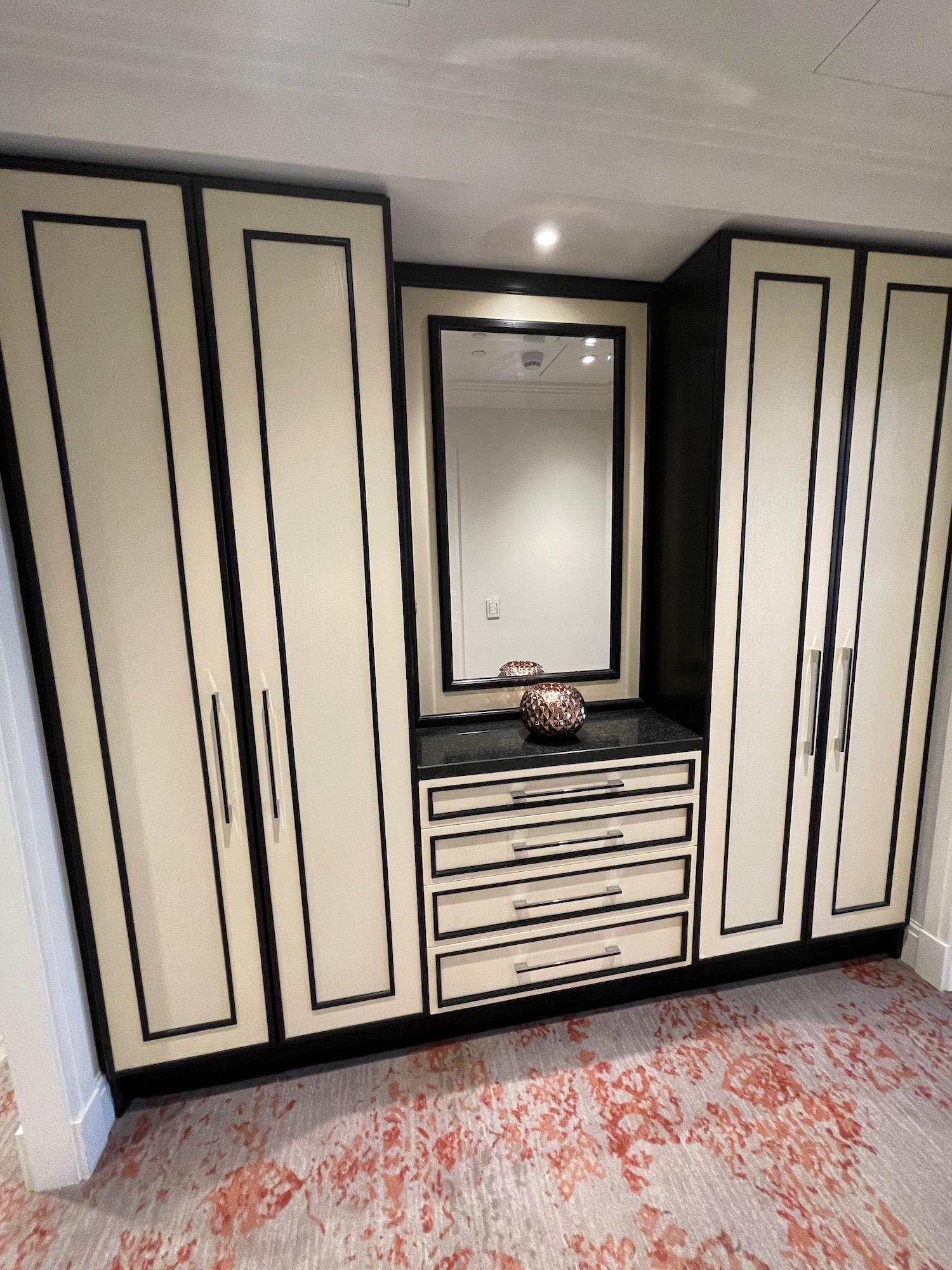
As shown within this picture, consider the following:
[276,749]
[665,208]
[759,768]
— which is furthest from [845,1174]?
[665,208]

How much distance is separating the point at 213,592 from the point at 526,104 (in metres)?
1.43

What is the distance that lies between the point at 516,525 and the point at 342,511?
71 cm

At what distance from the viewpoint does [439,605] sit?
1.84m

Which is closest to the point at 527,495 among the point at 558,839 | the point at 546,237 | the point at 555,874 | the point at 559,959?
the point at 546,237

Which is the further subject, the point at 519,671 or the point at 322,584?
the point at 519,671

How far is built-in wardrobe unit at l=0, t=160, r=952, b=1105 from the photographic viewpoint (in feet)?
4.09

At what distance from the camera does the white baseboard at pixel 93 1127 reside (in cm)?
131

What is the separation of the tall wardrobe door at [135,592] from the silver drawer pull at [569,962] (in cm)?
77

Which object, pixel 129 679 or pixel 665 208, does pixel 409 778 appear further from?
pixel 665 208

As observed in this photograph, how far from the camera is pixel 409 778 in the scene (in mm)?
1506

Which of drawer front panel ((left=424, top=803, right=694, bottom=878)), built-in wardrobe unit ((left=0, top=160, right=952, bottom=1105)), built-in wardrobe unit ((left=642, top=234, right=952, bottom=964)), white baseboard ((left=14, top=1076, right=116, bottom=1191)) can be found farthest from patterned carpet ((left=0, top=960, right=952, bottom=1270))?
drawer front panel ((left=424, top=803, right=694, bottom=878))

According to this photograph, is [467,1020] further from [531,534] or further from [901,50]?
[901,50]

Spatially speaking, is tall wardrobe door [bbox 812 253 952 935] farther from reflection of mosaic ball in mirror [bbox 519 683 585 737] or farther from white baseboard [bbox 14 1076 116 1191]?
white baseboard [bbox 14 1076 116 1191]

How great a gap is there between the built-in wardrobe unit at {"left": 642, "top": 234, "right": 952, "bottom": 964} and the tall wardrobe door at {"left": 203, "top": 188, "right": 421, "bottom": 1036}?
976mm
